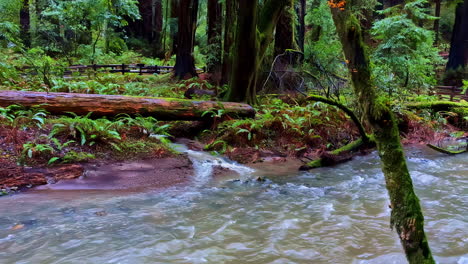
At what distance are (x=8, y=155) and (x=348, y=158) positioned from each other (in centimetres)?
767

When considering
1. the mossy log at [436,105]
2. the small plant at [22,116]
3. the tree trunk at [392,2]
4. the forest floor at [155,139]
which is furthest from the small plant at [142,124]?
the tree trunk at [392,2]

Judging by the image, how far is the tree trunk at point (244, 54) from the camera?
10469 millimetres

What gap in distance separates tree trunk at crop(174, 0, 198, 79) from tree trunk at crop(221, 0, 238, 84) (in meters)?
3.46

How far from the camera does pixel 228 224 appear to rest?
15.9 ft

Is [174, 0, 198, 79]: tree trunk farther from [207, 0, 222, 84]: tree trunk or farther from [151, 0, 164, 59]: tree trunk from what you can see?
[151, 0, 164, 59]: tree trunk

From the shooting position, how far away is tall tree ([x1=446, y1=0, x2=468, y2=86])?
80.1 ft

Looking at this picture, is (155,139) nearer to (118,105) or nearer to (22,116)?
(118,105)

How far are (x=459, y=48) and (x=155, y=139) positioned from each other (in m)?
25.8

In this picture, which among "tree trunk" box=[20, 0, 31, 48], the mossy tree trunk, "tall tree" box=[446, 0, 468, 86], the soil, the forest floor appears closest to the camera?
the mossy tree trunk

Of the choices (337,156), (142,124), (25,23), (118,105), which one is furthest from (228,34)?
(25,23)

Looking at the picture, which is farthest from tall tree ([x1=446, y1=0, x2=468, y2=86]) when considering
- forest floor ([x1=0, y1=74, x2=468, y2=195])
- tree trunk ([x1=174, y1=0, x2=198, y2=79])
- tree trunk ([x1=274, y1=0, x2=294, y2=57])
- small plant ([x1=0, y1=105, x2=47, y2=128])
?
small plant ([x1=0, y1=105, x2=47, y2=128])

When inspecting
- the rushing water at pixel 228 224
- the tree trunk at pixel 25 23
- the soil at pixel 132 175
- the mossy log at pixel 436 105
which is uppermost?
the tree trunk at pixel 25 23

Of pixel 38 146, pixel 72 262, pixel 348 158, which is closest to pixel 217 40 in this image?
pixel 348 158

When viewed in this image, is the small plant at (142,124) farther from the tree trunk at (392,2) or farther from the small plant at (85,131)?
the tree trunk at (392,2)
